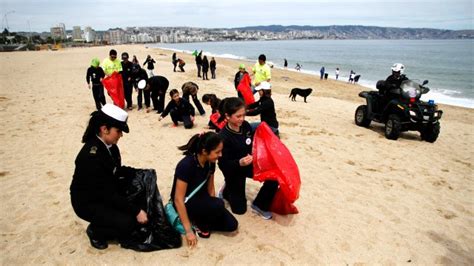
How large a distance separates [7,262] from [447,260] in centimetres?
453

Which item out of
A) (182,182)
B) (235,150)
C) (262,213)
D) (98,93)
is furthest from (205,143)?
(98,93)

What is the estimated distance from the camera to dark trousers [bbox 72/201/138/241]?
3.05 m

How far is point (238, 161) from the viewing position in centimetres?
355

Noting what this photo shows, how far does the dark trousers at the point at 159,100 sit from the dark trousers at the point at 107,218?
6.39m

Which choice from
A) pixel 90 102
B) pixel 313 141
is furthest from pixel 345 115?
pixel 90 102

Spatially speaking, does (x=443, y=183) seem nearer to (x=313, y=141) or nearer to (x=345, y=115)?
(x=313, y=141)

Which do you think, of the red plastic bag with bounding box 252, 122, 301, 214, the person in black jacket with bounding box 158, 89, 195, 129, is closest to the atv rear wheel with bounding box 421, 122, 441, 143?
the red plastic bag with bounding box 252, 122, 301, 214

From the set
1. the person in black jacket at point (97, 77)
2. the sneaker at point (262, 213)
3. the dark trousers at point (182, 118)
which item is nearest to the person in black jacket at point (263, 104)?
the sneaker at point (262, 213)

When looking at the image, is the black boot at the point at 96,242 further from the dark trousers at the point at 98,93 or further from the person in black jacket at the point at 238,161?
the dark trousers at the point at 98,93

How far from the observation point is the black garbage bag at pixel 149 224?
317 centimetres

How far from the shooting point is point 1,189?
447cm

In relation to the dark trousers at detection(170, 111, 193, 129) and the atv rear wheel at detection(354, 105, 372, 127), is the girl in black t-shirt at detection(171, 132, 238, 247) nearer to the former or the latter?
the dark trousers at detection(170, 111, 193, 129)

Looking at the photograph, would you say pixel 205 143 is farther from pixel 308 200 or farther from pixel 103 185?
pixel 308 200

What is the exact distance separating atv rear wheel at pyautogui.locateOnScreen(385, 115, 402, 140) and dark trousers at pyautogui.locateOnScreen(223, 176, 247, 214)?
5.14 meters
